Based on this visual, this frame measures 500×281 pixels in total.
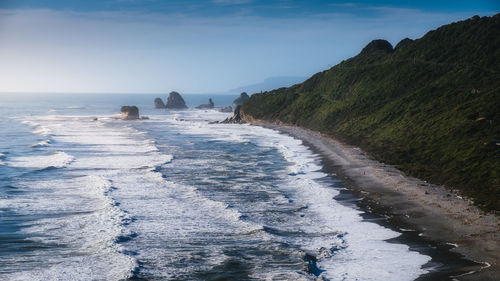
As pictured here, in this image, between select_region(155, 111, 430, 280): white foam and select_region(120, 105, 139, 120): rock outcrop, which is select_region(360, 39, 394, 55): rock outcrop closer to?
select_region(120, 105, 139, 120): rock outcrop

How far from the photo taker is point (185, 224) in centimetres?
3002

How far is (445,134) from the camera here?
51562 mm

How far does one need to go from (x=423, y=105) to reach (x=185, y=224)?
47.9 m

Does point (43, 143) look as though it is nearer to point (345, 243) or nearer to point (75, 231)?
point (75, 231)

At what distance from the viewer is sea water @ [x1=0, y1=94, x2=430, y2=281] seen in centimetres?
2262

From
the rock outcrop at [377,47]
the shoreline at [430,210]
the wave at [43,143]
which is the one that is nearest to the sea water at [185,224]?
the shoreline at [430,210]

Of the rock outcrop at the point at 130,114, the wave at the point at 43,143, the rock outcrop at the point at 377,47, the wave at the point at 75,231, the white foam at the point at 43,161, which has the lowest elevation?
the wave at the point at 75,231

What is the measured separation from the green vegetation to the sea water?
32.1 ft

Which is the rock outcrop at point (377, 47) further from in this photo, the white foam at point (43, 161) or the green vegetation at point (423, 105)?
the white foam at point (43, 161)

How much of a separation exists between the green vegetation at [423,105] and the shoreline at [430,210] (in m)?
1.81

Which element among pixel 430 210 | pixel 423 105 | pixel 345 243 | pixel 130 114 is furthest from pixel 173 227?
pixel 130 114

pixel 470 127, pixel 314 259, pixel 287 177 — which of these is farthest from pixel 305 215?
pixel 470 127

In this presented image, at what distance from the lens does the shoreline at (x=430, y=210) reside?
23.4 meters

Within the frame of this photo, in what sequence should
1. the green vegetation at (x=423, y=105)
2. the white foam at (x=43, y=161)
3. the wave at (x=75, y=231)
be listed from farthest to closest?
1. the white foam at (x=43, y=161)
2. the green vegetation at (x=423, y=105)
3. the wave at (x=75, y=231)
